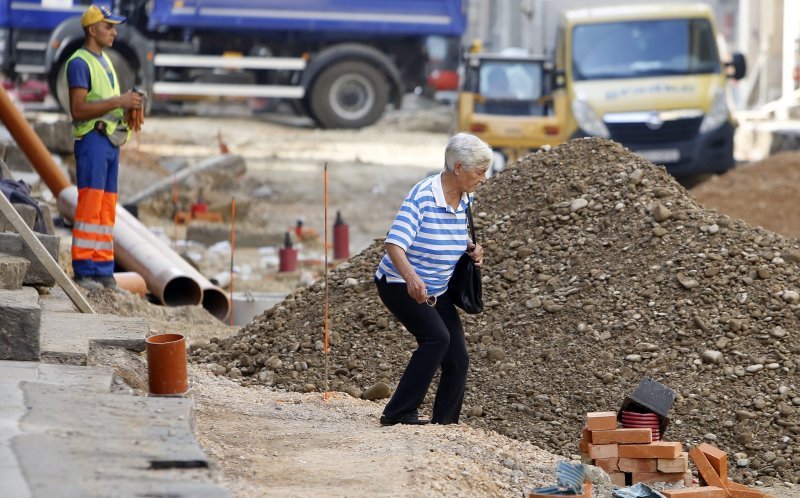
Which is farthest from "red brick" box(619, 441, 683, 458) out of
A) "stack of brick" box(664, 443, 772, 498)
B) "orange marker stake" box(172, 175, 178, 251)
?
"orange marker stake" box(172, 175, 178, 251)

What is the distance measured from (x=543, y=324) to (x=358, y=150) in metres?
16.1

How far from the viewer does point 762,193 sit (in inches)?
672

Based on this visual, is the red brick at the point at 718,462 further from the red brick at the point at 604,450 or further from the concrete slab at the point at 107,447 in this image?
the concrete slab at the point at 107,447

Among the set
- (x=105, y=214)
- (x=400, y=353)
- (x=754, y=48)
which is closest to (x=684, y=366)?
(x=400, y=353)

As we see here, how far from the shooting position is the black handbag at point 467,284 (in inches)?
236

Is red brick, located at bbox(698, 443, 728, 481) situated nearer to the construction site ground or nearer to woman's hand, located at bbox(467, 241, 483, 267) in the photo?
the construction site ground

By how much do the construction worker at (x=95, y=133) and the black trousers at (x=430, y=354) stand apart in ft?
9.42

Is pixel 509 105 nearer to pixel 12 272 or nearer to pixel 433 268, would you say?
pixel 12 272

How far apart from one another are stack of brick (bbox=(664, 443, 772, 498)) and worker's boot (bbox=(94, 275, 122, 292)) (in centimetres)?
408

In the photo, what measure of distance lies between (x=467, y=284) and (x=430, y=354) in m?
0.35

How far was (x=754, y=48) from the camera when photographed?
1337 inches

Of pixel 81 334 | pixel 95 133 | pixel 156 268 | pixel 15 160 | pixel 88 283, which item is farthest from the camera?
pixel 15 160

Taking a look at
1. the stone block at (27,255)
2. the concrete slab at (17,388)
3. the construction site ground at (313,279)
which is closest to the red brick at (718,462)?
the construction site ground at (313,279)

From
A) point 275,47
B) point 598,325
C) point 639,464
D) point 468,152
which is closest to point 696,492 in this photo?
point 639,464
